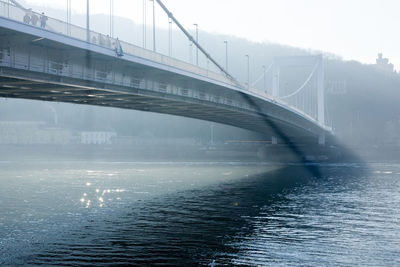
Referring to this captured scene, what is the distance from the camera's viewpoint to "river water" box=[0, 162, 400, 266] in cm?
1986

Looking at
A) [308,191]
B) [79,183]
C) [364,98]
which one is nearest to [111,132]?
[364,98]

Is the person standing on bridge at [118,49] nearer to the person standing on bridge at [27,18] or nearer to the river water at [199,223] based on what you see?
the person standing on bridge at [27,18]

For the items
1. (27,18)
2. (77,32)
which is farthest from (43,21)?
(77,32)

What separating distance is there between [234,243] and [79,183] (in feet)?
98.7

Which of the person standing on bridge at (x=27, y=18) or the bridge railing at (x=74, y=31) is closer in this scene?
the bridge railing at (x=74, y=31)

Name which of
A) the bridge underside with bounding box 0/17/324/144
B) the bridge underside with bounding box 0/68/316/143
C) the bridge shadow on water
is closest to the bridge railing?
the bridge underside with bounding box 0/17/324/144

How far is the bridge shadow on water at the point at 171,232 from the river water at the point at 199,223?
0.04 meters

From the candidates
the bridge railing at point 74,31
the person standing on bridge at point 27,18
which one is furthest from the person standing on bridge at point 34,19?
the person standing on bridge at point 27,18

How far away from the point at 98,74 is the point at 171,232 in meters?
12.2

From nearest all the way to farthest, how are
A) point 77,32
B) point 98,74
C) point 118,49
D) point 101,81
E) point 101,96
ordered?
1. point 77,32
2. point 118,49
3. point 101,81
4. point 98,74
5. point 101,96

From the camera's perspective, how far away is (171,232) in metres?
24.6

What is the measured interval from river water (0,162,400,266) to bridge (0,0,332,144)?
7.37 metres

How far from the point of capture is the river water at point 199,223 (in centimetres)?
1986

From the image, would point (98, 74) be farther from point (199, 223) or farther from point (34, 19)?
point (199, 223)
